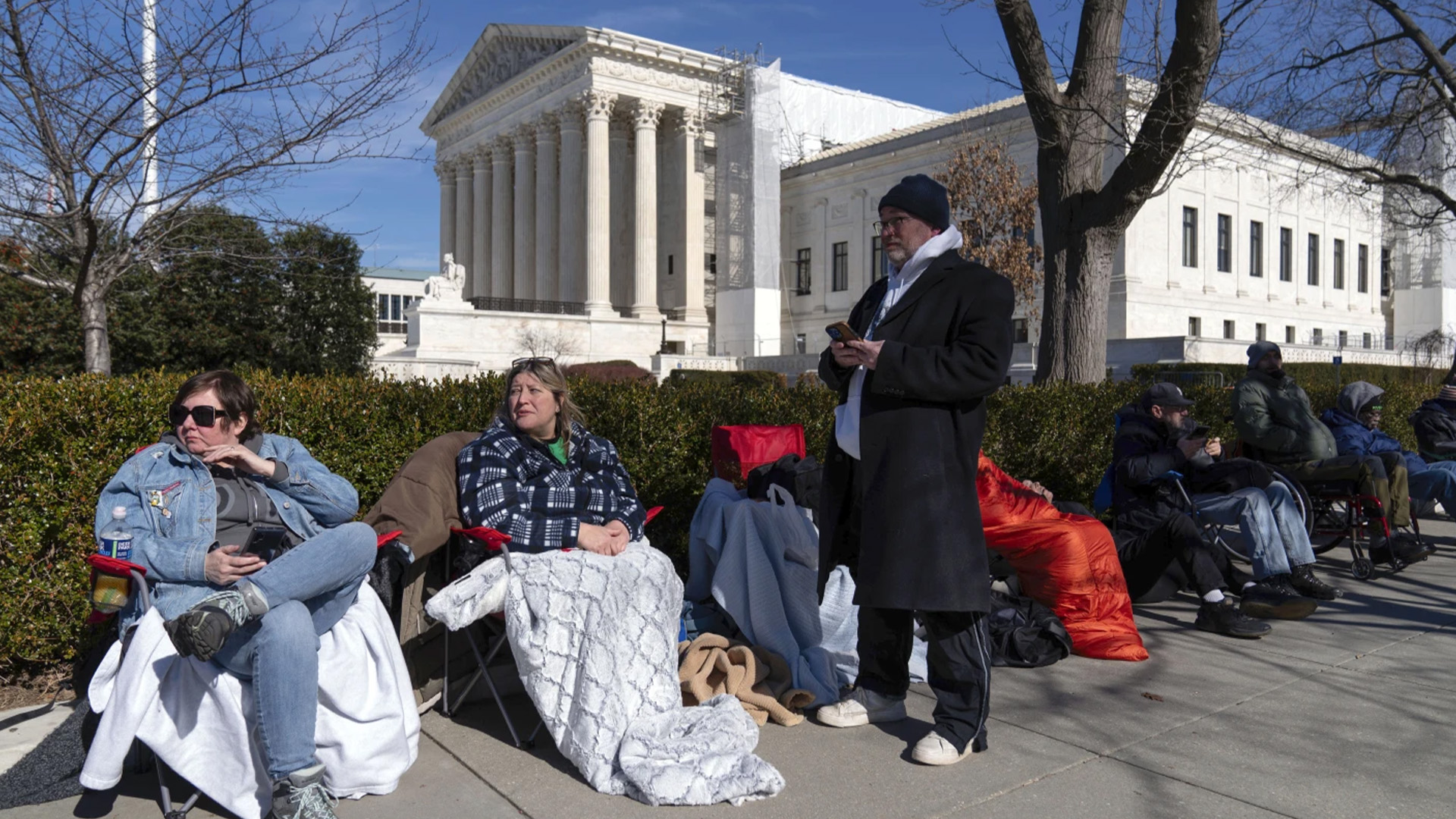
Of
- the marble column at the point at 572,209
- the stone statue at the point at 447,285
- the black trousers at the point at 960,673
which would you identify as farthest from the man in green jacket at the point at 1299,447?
the marble column at the point at 572,209

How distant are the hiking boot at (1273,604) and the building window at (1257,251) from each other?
1697 inches

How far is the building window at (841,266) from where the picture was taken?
4944cm

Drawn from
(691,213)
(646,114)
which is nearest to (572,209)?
(646,114)

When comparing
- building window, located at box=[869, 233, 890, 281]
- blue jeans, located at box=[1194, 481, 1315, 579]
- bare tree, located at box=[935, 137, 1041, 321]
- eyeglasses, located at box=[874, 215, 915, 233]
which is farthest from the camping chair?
building window, located at box=[869, 233, 890, 281]

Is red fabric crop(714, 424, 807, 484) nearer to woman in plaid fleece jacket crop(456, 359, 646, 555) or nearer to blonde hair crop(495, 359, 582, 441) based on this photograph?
woman in plaid fleece jacket crop(456, 359, 646, 555)

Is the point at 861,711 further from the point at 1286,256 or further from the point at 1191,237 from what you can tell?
the point at 1286,256

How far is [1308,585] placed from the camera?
6219 mm

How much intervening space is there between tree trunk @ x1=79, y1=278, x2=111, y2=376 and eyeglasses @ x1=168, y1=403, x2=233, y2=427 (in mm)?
5004

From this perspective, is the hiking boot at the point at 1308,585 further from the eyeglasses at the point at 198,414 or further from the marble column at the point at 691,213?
the marble column at the point at 691,213

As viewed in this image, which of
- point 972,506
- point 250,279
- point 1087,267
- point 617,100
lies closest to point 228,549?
point 972,506

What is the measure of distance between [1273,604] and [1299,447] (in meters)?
1.97

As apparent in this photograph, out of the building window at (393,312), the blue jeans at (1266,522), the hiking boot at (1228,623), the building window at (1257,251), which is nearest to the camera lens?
the hiking boot at (1228,623)

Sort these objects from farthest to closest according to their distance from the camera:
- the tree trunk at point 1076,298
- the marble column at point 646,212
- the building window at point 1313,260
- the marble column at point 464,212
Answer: the marble column at point 464,212 → the building window at point 1313,260 → the marble column at point 646,212 → the tree trunk at point 1076,298

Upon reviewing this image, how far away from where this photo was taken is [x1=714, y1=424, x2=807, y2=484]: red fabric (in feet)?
17.9
